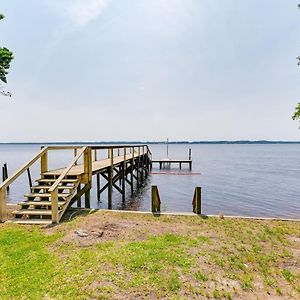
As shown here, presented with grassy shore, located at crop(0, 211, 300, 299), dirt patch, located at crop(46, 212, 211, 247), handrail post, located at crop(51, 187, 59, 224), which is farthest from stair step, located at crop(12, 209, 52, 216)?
dirt patch, located at crop(46, 212, 211, 247)

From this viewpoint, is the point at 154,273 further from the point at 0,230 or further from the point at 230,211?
the point at 230,211

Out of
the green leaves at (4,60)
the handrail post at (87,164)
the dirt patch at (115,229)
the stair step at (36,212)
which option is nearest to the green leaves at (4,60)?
the green leaves at (4,60)

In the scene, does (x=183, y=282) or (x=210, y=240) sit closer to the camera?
(x=183, y=282)

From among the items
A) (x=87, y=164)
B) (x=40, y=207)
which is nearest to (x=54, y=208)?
(x=40, y=207)

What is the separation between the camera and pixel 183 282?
475 centimetres

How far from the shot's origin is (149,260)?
214 inches

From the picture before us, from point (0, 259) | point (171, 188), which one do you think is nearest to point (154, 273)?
point (0, 259)

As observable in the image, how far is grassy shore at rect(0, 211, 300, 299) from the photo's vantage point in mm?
4527

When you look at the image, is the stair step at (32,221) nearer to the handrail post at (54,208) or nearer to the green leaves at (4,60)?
the handrail post at (54,208)

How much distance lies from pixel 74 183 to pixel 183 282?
5930 mm

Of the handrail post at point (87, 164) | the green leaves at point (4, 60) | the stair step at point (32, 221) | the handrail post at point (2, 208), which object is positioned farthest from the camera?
the green leaves at point (4, 60)

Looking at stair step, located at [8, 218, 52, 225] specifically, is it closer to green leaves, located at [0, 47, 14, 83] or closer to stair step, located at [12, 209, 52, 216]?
stair step, located at [12, 209, 52, 216]

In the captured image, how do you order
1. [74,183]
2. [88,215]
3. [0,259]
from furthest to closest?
1. [74,183]
2. [88,215]
3. [0,259]

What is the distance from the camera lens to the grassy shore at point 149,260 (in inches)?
178
